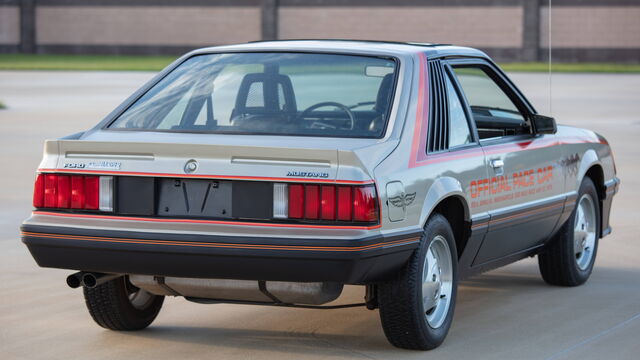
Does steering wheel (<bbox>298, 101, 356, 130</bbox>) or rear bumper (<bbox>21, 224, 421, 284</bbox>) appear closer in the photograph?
rear bumper (<bbox>21, 224, 421, 284</bbox>)

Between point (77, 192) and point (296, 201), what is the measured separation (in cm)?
107

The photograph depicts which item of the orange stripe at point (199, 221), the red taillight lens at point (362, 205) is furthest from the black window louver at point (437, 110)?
the orange stripe at point (199, 221)

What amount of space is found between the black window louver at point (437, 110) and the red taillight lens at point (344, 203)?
34.1 inches

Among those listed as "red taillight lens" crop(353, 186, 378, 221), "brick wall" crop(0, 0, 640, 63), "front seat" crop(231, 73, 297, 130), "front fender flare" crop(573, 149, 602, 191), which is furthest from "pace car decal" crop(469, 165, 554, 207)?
"brick wall" crop(0, 0, 640, 63)

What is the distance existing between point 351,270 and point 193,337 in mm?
1412

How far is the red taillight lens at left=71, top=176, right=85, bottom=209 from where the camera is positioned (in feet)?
19.0

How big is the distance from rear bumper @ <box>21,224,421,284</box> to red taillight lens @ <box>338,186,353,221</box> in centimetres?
12

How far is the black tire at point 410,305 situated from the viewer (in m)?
5.88

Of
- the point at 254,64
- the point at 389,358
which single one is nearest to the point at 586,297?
the point at 389,358

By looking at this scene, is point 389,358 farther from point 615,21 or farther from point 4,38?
point 4,38

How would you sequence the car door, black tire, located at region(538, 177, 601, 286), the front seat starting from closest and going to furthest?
the front seat → the car door → black tire, located at region(538, 177, 601, 286)

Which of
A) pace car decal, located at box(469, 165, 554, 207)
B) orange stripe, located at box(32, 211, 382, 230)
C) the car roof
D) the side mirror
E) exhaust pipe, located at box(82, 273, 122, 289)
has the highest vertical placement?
the car roof

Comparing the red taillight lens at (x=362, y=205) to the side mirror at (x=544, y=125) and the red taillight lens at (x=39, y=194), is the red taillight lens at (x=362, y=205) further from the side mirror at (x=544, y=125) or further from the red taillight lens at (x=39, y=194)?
the side mirror at (x=544, y=125)

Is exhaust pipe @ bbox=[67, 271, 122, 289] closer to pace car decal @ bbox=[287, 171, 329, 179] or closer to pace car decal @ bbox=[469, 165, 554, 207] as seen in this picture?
pace car decal @ bbox=[287, 171, 329, 179]
